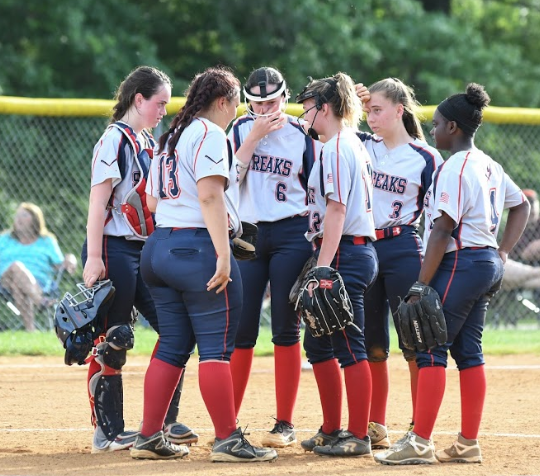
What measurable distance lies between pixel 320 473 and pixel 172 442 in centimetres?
114

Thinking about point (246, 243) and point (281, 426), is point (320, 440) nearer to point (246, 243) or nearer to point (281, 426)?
point (281, 426)

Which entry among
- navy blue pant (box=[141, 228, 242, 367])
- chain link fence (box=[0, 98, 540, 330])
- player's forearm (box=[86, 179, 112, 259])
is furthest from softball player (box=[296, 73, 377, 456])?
chain link fence (box=[0, 98, 540, 330])

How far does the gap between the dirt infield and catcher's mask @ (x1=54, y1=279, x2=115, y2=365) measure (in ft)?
1.83

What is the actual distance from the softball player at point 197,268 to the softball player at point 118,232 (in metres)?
0.28

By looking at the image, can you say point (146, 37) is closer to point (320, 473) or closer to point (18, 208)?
point (18, 208)

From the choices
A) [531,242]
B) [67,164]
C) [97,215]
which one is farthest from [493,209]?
[67,164]

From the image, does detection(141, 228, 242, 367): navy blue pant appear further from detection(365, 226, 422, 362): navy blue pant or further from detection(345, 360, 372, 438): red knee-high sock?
detection(365, 226, 422, 362): navy blue pant

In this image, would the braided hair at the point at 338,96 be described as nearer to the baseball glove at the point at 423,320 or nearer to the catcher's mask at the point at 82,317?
the baseball glove at the point at 423,320

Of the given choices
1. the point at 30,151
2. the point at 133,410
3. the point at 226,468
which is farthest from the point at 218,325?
the point at 30,151

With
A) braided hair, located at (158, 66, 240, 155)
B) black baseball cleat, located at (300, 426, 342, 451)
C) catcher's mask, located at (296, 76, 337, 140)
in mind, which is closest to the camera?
braided hair, located at (158, 66, 240, 155)

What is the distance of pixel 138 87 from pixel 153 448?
186 cm

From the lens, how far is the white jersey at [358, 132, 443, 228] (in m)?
5.89

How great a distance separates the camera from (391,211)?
232 inches

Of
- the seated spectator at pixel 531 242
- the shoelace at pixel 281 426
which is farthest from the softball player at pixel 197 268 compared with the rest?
the seated spectator at pixel 531 242
